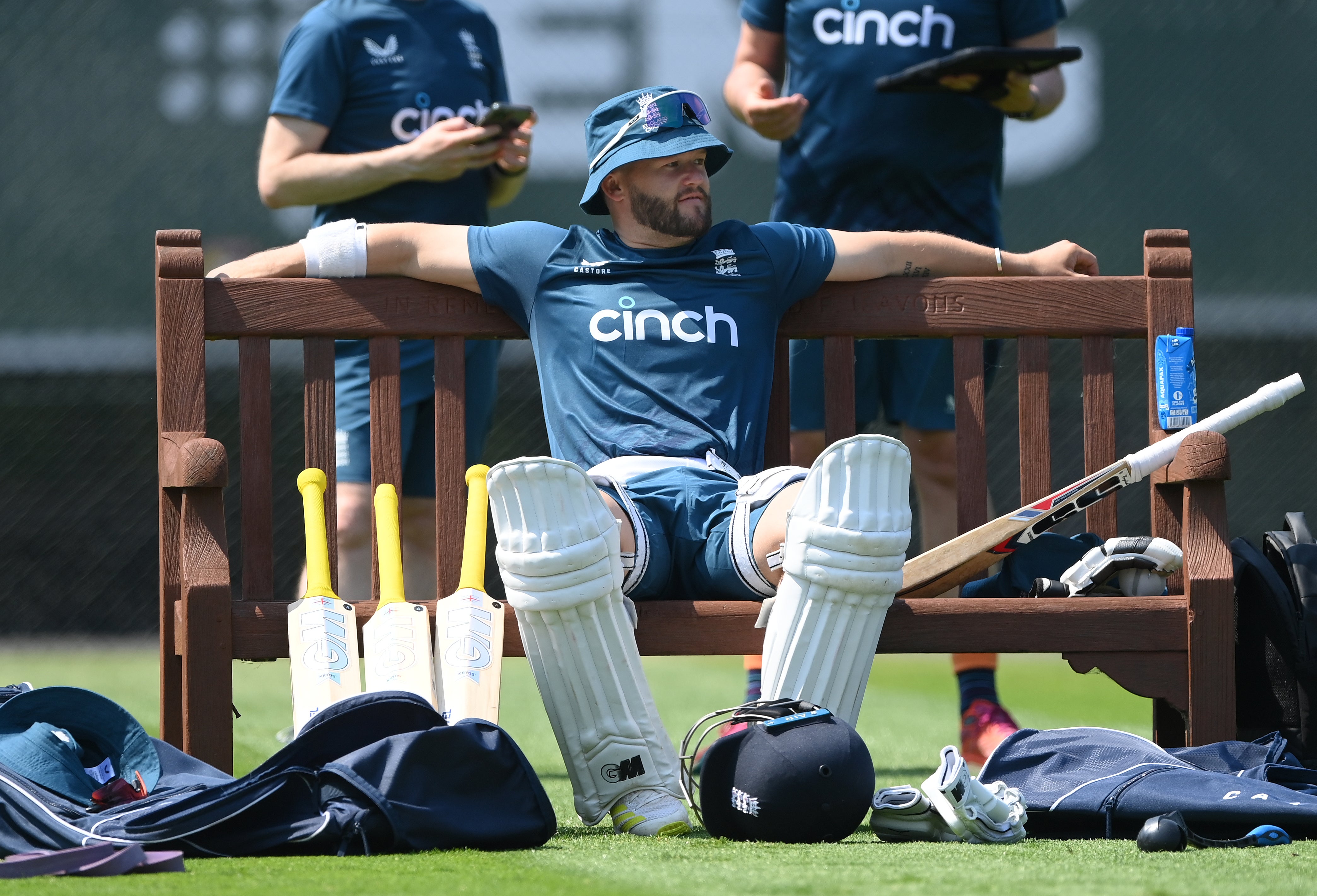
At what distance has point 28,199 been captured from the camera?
279 inches

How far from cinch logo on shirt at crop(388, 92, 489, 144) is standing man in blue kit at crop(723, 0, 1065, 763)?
2.23 feet

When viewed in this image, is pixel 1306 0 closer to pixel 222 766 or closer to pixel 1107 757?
pixel 1107 757

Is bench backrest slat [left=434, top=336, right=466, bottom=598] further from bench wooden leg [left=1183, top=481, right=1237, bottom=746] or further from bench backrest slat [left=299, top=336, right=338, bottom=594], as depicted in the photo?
bench wooden leg [left=1183, top=481, right=1237, bottom=746]

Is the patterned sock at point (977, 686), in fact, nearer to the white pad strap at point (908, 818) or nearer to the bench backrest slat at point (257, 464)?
the white pad strap at point (908, 818)

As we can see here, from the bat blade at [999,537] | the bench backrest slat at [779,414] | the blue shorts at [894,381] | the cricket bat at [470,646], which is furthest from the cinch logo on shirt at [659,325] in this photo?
the blue shorts at [894,381]

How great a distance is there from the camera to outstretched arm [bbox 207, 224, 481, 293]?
294 centimetres

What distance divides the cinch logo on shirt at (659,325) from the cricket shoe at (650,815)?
89 cm

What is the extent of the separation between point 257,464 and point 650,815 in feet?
3.34

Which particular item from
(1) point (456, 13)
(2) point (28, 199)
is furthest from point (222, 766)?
(2) point (28, 199)

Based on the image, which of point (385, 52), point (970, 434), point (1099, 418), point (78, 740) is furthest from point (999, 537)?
point (385, 52)

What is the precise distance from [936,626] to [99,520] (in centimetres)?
544

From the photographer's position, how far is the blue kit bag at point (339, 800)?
2027 millimetres

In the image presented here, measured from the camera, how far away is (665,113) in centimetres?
298

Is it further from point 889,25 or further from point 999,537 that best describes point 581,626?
point 889,25
